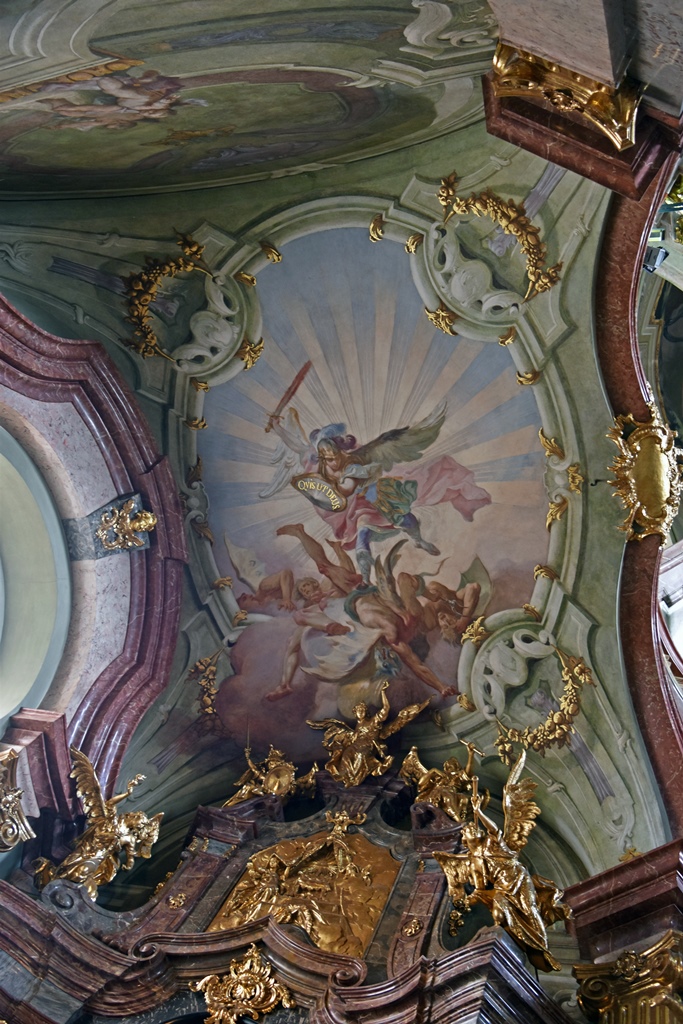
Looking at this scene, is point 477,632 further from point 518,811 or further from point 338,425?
point 338,425

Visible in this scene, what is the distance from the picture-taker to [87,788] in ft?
35.7

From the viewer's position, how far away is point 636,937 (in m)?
9.13

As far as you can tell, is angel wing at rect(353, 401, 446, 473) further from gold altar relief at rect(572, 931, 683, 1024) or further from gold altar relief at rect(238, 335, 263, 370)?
gold altar relief at rect(572, 931, 683, 1024)

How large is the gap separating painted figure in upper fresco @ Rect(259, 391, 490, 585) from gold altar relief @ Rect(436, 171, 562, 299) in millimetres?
2004

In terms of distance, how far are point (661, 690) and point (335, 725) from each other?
135 inches

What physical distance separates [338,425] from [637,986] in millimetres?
5821

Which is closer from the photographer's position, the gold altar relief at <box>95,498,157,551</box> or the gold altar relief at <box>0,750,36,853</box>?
the gold altar relief at <box>0,750,36,853</box>

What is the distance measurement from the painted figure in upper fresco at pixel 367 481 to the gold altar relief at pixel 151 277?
1.60 m

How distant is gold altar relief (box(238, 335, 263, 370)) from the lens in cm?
1152

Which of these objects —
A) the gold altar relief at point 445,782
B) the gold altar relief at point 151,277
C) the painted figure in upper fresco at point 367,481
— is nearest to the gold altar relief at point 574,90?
the gold altar relief at point 151,277

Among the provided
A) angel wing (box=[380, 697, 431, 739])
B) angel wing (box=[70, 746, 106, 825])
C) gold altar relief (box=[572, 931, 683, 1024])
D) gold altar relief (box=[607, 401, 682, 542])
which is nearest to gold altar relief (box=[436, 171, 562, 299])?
gold altar relief (box=[607, 401, 682, 542])

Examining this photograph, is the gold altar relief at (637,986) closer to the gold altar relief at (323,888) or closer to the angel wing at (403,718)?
the gold altar relief at (323,888)

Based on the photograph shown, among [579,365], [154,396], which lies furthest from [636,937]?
[154,396]

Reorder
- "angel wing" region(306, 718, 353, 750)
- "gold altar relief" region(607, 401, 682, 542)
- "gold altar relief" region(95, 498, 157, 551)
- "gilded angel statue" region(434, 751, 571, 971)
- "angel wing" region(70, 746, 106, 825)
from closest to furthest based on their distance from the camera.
Result: "gilded angel statue" region(434, 751, 571, 971) < "gold altar relief" region(607, 401, 682, 542) < "angel wing" region(70, 746, 106, 825) < "gold altar relief" region(95, 498, 157, 551) < "angel wing" region(306, 718, 353, 750)
